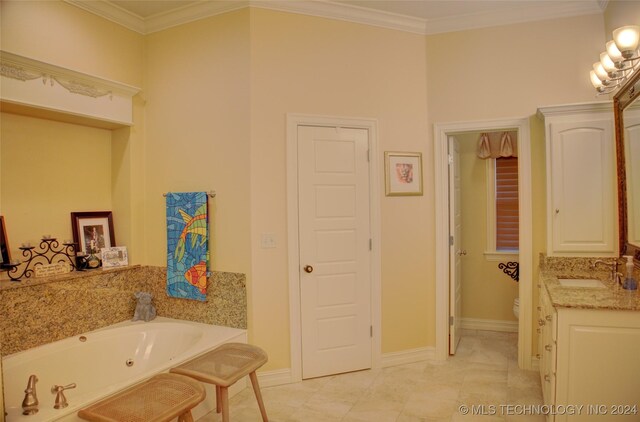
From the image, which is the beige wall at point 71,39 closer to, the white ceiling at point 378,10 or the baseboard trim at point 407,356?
the white ceiling at point 378,10

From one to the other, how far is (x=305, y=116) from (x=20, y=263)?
2.25 m

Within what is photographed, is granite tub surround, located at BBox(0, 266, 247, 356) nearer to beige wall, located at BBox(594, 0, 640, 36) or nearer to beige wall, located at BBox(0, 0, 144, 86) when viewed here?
beige wall, located at BBox(0, 0, 144, 86)

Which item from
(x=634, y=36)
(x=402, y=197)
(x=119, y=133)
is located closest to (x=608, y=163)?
(x=634, y=36)

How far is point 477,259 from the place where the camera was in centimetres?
439

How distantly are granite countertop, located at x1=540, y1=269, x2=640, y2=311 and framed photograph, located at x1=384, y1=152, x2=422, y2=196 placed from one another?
1.21m

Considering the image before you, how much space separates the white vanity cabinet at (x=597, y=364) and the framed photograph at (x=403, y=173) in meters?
1.54

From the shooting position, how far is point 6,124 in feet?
8.95

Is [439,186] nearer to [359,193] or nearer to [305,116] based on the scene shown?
[359,193]

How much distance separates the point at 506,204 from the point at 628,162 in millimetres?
1746

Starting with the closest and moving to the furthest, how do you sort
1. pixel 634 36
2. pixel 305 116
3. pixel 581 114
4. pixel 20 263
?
pixel 634 36 < pixel 20 263 < pixel 581 114 < pixel 305 116

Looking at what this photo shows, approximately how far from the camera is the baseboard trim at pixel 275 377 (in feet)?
9.89

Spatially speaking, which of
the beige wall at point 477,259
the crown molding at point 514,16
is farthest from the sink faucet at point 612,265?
the crown molding at point 514,16

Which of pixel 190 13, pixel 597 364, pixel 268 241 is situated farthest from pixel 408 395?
pixel 190 13

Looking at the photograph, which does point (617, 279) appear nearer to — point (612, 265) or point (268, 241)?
point (612, 265)
